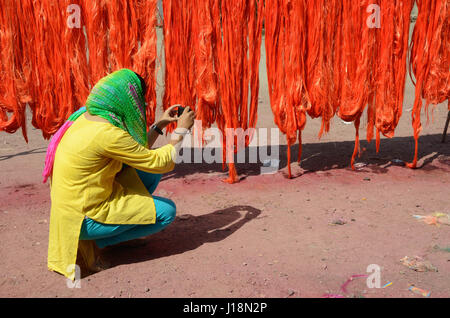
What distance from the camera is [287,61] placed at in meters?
3.69

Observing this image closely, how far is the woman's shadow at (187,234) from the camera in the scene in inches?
104

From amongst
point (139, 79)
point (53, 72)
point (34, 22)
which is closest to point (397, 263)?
point (139, 79)

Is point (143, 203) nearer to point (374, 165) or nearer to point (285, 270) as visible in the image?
point (285, 270)

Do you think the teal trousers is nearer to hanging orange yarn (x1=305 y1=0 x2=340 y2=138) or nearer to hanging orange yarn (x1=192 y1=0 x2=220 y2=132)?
hanging orange yarn (x1=192 y1=0 x2=220 y2=132)

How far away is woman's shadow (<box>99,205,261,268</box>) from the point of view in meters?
2.65

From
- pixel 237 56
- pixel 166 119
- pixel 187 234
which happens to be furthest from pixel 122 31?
pixel 187 234

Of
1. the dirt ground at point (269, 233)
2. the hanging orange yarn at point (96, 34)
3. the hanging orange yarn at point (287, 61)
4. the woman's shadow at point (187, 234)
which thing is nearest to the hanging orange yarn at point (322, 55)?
the hanging orange yarn at point (287, 61)

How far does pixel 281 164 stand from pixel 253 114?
0.79 m

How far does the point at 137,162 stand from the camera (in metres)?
2.26

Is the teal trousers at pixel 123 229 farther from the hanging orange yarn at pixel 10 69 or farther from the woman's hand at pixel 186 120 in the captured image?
the hanging orange yarn at pixel 10 69

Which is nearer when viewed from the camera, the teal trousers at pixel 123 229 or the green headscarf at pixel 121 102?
the green headscarf at pixel 121 102

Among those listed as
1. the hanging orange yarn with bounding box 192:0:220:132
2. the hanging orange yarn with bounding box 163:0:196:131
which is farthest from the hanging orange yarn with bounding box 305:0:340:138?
the hanging orange yarn with bounding box 163:0:196:131

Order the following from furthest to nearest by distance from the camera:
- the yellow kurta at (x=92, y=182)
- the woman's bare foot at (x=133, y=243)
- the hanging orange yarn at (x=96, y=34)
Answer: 1. the hanging orange yarn at (x=96, y=34)
2. the woman's bare foot at (x=133, y=243)
3. the yellow kurta at (x=92, y=182)

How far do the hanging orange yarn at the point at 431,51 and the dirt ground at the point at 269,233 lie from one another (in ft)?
2.51
